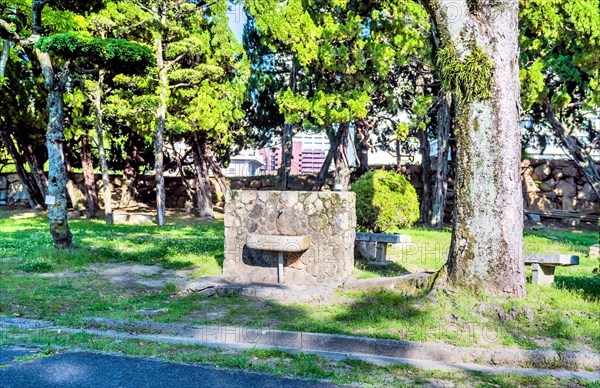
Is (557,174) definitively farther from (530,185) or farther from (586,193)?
(586,193)

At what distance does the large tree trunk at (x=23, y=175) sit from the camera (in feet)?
62.6

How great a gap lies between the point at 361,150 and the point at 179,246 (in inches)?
371

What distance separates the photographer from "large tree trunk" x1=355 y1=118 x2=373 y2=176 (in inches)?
688

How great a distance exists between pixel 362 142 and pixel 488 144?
1233 centimetres

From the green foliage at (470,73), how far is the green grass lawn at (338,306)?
2.30m

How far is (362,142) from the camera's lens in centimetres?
1769

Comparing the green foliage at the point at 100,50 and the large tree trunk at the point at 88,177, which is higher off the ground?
the green foliage at the point at 100,50

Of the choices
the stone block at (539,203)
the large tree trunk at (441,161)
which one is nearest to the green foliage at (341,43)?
the large tree trunk at (441,161)

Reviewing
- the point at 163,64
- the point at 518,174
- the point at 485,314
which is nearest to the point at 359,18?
the point at 163,64

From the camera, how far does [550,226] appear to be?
1662 cm

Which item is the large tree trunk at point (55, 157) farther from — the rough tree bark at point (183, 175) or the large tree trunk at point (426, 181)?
the large tree trunk at point (426, 181)

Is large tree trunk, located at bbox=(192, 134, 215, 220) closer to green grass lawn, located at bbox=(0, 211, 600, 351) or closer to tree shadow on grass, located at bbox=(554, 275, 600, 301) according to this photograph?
green grass lawn, located at bbox=(0, 211, 600, 351)

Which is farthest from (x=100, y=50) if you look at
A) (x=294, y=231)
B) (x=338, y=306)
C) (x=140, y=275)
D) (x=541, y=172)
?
(x=541, y=172)

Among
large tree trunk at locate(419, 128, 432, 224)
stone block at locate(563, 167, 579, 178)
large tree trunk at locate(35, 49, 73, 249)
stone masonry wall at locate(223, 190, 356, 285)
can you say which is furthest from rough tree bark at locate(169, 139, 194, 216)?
stone block at locate(563, 167, 579, 178)
